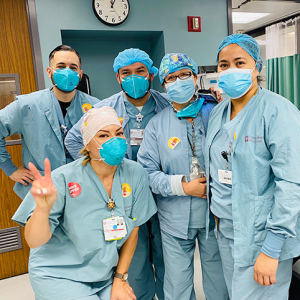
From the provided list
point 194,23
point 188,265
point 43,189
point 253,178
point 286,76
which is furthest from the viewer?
point 286,76

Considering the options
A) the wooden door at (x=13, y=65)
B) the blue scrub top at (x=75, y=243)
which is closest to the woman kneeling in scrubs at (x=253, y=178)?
the blue scrub top at (x=75, y=243)

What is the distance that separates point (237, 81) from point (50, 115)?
4.35 ft

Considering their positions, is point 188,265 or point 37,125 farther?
point 37,125

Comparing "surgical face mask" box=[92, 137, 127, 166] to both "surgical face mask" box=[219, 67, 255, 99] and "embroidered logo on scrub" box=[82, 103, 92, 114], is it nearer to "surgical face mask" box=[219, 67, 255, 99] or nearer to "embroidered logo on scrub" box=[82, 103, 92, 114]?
"surgical face mask" box=[219, 67, 255, 99]

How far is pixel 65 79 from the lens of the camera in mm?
1906

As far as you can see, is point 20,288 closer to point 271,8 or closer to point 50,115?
point 50,115

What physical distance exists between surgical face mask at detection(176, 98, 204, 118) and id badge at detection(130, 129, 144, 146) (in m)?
0.37

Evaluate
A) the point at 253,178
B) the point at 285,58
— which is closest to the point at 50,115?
the point at 253,178

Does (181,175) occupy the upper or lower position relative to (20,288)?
upper

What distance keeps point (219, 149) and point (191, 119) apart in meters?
0.35

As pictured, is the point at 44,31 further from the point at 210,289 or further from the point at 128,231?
the point at 210,289

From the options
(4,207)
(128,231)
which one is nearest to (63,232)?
(128,231)

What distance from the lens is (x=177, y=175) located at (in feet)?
5.05

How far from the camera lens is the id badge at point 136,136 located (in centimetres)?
191
